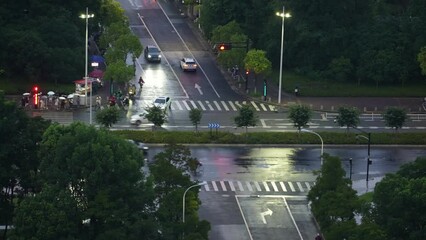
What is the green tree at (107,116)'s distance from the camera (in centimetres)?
11800

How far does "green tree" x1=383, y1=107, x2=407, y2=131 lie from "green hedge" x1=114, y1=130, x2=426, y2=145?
1.17 meters

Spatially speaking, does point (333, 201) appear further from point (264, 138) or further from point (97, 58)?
point (97, 58)

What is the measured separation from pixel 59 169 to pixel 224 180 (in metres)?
23.5

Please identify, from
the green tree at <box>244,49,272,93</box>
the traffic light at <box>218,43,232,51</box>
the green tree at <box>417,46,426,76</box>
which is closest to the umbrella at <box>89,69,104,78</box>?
the traffic light at <box>218,43,232,51</box>

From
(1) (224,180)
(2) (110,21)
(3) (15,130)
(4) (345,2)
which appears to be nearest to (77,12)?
(2) (110,21)

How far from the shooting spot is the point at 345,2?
5595 inches

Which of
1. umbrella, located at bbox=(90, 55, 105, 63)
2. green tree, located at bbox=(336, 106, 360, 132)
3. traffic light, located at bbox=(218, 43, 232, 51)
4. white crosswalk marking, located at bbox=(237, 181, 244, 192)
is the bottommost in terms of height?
white crosswalk marking, located at bbox=(237, 181, 244, 192)

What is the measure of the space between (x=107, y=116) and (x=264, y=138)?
46.5ft

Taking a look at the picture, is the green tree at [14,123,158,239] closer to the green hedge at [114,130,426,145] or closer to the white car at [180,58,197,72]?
the green hedge at [114,130,426,145]

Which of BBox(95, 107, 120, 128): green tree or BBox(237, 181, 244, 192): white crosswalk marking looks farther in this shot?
BBox(95, 107, 120, 128): green tree

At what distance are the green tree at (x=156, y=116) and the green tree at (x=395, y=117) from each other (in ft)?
66.8

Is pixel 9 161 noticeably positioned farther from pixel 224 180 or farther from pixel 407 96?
pixel 407 96

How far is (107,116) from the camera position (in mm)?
118000

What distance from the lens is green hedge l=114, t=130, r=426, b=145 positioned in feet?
387
